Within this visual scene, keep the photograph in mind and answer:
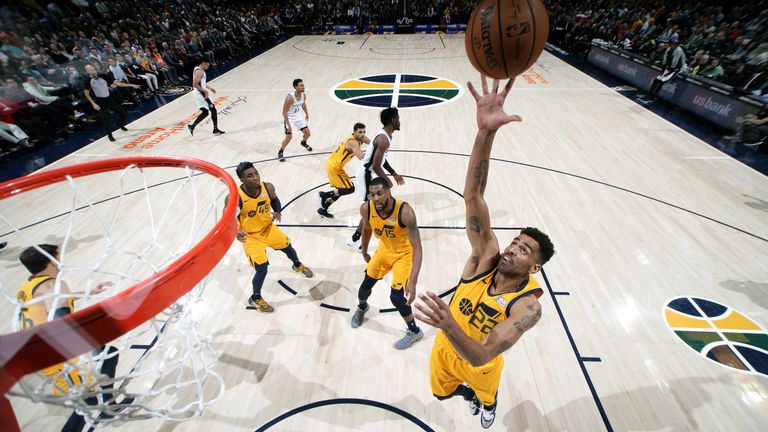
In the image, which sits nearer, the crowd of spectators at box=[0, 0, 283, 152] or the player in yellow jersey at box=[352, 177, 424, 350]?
the player in yellow jersey at box=[352, 177, 424, 350]

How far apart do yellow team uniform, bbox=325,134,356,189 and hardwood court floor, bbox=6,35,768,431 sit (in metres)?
0.66

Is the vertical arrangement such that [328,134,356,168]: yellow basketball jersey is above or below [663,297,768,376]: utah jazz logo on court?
above

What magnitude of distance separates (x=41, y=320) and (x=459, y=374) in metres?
2.61

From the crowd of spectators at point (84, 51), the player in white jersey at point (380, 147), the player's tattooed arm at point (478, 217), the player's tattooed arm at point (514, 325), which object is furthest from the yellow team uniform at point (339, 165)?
the crowd of spectators at point (84, 51)

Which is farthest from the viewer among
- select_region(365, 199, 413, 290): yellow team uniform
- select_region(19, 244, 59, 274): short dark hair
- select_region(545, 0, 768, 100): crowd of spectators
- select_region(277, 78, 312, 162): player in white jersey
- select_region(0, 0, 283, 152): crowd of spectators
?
select_region(545, 0, 768, 100): crowd of spectators

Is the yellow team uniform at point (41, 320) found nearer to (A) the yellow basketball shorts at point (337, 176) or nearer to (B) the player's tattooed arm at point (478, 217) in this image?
(B) the player's tattooed arm at point (478, 217)

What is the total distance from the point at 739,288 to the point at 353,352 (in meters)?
4.45

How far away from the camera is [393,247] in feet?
10.1

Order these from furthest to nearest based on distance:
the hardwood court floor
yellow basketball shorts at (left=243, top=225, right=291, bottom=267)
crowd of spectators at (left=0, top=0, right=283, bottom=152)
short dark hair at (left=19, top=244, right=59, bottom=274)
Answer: crowd of spectators at (left=0, top=0, right=283, bottom=152), yellow basketball shorts at (left=243, top=225, right=291, bottom=267), the hardwood court floor, short dark hair at (left=19, top=244, right=59, bottom=274)

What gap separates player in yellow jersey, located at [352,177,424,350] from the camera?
2898mm

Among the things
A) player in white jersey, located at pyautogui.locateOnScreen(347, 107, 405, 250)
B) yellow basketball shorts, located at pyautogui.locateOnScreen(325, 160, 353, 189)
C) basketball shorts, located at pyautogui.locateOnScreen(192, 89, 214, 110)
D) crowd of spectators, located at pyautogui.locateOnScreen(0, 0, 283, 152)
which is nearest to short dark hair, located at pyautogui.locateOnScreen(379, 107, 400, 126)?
player in white jersey, located at pyautogui.locateOnScreen(347, 107, 405, 250)

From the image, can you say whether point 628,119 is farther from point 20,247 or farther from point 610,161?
point 20,247

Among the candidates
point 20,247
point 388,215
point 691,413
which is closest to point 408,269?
point 388,215

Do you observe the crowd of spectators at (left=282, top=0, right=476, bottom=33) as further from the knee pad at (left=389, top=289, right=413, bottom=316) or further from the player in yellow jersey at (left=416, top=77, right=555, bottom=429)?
the player in yellow jersey at (left=416, top=77, right=555, bottom=429)
